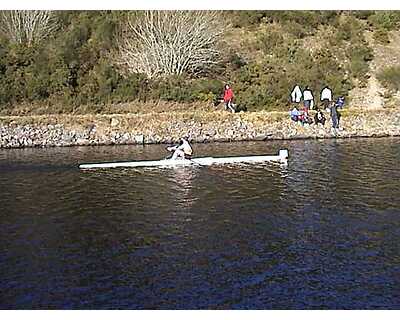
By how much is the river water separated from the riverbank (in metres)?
7.65

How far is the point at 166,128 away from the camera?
127 ft

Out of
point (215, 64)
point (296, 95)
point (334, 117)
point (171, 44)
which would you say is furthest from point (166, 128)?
point (215, 64)

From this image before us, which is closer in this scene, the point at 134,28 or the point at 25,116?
the point at 25,116

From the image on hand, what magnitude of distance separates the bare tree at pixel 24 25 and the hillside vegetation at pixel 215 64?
31 centimetres

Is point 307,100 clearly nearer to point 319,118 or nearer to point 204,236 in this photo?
point 319,118

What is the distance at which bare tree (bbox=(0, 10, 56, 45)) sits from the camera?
48.4 m

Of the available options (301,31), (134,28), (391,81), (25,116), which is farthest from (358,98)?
(25,116)

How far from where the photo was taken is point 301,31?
55.7m

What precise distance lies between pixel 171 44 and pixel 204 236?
28989mm

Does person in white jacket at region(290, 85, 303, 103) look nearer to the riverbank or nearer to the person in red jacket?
the riverbank

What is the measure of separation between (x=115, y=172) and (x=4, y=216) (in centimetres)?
806
